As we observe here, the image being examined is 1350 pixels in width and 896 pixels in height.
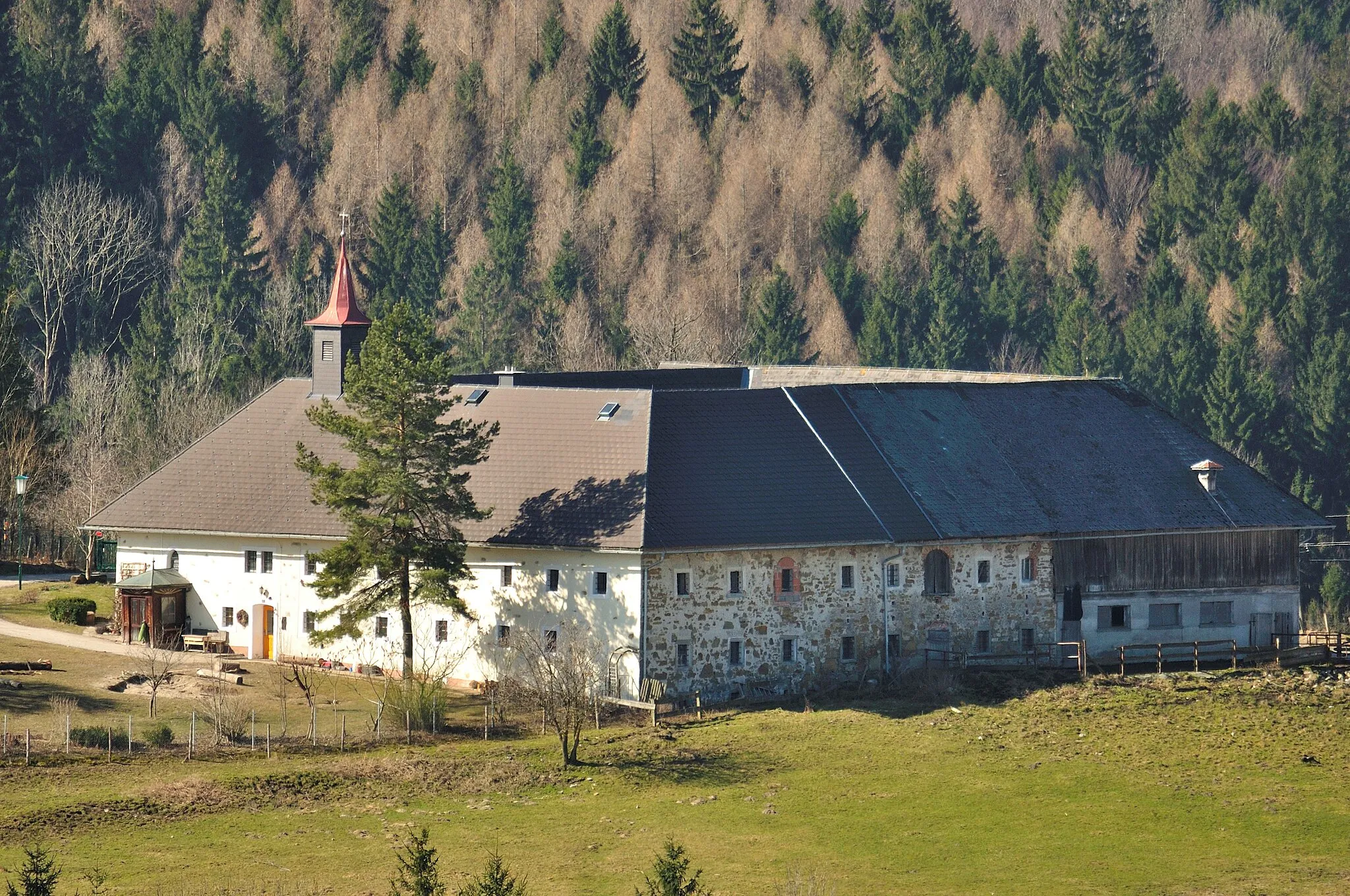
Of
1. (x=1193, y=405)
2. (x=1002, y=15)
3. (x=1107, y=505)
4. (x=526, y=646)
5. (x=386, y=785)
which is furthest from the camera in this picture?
(x=1002, y=15)

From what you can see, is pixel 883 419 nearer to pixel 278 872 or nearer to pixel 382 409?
pixel 382 409

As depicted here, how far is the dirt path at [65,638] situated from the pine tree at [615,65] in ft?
283

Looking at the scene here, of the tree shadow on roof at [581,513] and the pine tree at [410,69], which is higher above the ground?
the pine tree at [410,69]

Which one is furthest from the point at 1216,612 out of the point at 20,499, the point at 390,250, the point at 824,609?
the point at 390,250

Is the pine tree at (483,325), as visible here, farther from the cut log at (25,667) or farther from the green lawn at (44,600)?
the cut log at (25,667)

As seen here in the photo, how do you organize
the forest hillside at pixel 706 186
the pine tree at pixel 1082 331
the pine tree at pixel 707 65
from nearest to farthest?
the pine tree at pixel 1082 331, the forest hillside at pixel 706 186, the pine tree at pixel 707 65

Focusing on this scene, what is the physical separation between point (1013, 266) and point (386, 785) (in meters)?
89.2

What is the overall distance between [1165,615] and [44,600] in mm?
32508

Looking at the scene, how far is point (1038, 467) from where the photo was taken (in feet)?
214

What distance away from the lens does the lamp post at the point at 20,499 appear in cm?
7308

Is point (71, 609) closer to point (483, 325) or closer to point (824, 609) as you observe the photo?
point (824, 609)

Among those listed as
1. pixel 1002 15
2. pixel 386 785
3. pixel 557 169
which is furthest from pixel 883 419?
pixel 1002 15

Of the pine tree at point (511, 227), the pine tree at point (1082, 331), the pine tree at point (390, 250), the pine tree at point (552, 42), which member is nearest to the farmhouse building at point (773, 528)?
the pine tree at point (1082, 331)

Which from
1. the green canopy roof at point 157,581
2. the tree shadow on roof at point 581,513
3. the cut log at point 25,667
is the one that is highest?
the tree shadow on roof at point 581,513
